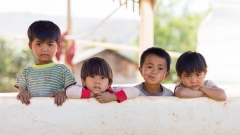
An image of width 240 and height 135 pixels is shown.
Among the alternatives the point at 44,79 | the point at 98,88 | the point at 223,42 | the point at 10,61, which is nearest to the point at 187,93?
the point at 98,88

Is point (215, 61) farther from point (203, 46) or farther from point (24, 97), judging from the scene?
point (24, 97)

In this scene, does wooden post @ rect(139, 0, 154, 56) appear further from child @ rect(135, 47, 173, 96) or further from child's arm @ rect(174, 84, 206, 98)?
child's arm @ rect(174, 84, 206, 98)

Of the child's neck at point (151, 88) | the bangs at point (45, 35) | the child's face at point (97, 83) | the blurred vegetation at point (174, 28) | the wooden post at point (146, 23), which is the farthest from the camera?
the blurred vegetation at point (174, 28)

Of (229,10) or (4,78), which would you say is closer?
(229,10)

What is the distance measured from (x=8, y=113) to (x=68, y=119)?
1.06 feet

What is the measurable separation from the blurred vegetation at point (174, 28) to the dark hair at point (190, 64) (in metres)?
24.9

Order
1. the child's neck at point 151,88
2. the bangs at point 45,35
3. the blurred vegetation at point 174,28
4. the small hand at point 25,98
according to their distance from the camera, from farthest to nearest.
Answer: the blurred vegetation at point 174,28
the child's neck at point 151,88
the bangs at point 45,35
the small hand at point 25,98

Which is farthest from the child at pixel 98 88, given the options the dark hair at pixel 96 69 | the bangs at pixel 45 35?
the bangs at pixel 45 35

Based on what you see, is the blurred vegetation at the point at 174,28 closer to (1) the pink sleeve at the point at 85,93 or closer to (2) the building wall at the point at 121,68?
(2) the building wall at the point at 121,68

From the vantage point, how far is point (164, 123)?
Answer: 2.46 meters

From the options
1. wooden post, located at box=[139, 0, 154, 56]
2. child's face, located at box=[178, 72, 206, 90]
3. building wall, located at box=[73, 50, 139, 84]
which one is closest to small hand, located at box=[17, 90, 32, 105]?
child's face, located at box=[178, 72, 206, 90]

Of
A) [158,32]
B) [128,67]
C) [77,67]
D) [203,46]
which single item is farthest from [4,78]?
[203,46]

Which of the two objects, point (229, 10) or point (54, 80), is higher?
point (229, 10)

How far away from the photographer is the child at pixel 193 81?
252 centimetres
